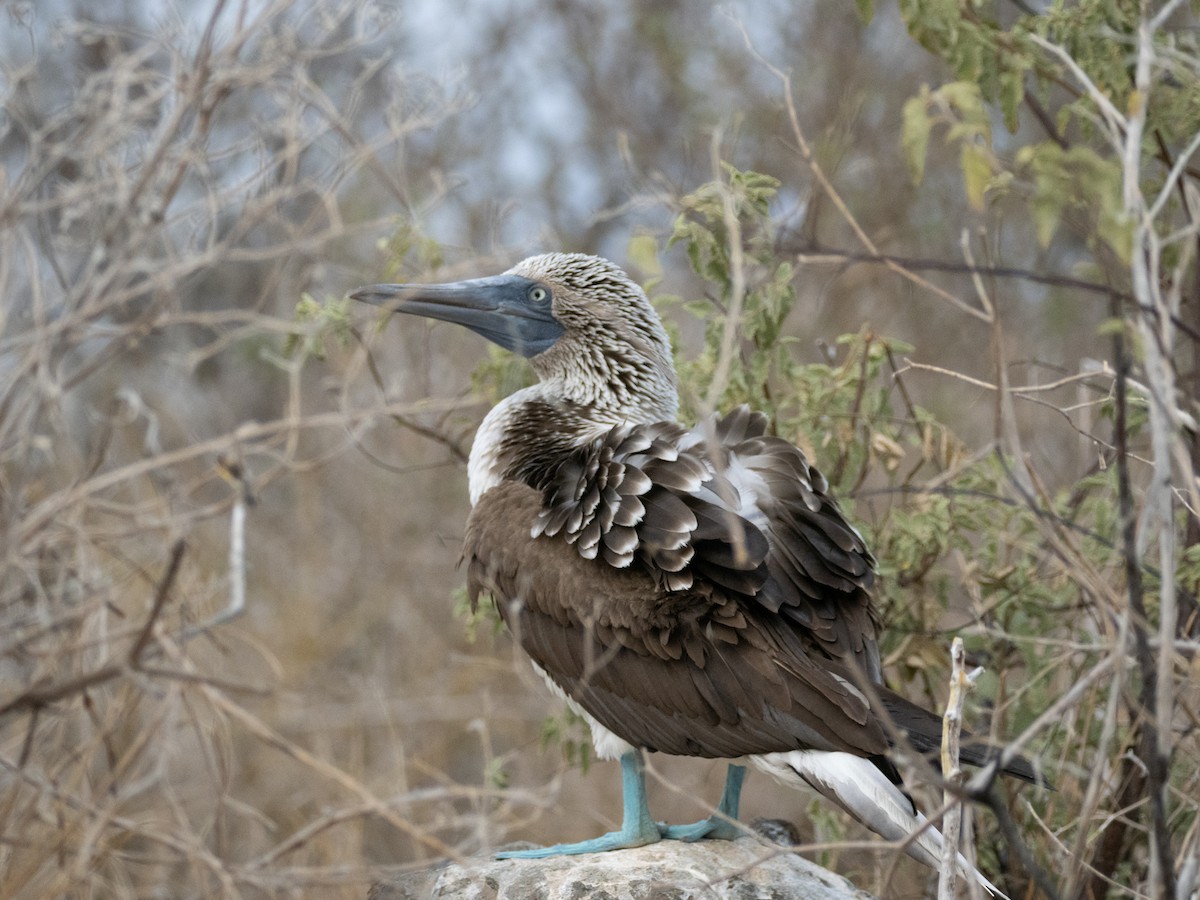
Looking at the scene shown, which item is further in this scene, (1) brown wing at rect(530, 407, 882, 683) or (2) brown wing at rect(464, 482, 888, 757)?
(1) brown wing at rect(530, 407, 882, 683)

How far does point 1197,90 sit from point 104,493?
505cm

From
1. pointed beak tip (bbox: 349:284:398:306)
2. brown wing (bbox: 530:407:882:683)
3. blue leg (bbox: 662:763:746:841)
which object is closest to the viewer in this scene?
brown wing (bbox: 530:407:882:683)

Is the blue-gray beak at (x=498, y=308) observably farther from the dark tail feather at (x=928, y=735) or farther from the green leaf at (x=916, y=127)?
the green leaf at (x=916, y=127)

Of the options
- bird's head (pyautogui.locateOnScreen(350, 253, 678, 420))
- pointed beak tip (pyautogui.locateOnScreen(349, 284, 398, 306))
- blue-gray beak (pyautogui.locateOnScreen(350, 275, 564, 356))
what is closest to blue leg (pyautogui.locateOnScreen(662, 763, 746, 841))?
bird's head (pyautogui.locateOnScreen(350, 253, 678, 420))

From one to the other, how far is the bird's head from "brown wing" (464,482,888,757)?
2.72 feet

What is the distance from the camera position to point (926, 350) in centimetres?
950

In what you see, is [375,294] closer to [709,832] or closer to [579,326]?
[579,326]

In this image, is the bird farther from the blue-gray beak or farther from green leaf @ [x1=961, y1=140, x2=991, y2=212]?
green leaf @ [x1=961, y1=140, x2=991, y2=212]

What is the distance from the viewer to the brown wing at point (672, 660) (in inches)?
132

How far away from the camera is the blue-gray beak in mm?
4465

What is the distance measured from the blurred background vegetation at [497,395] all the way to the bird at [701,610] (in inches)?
9.5

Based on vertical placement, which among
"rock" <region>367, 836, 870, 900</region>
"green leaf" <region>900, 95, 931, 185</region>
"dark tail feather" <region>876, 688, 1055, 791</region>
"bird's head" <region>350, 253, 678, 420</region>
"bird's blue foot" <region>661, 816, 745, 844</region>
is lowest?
"rock" <region>367, 836, 870, 900</region>

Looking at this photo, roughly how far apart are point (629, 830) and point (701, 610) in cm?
67

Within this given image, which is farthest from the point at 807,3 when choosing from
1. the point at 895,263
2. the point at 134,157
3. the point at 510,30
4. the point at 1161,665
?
the point at 1161,665
